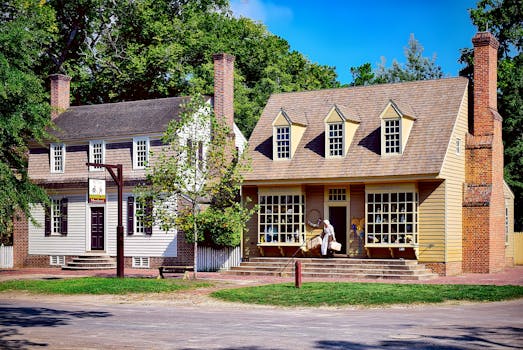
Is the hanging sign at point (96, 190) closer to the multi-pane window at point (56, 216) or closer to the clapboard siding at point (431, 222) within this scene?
the multi-pane window at point (56, 216)

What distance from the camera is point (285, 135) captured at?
37094mm

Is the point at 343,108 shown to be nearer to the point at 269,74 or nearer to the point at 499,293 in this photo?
the point at 499,293

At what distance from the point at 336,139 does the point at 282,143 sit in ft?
8.55

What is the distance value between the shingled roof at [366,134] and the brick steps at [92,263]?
340 inches

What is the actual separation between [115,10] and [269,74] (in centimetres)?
1236

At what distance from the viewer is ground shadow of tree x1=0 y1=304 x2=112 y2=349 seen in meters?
15.4

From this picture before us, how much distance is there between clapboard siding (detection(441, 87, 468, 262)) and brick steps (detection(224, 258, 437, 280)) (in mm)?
1862

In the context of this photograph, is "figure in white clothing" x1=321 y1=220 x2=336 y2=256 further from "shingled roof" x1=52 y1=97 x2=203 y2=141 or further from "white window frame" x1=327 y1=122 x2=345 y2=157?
"shingled roof" x1=52 y1=97 x2=203 y2=141

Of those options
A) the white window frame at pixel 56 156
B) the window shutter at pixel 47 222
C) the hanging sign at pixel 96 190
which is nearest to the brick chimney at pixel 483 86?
the hanging sign at pixel 96 190

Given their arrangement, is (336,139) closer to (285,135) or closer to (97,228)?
(285,135)

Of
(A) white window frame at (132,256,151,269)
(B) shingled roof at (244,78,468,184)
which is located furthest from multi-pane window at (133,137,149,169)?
(B) shingled roof at (244,78,468,184)

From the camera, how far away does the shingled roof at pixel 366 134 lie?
3359cm

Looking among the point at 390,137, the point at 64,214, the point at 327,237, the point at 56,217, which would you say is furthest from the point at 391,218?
the point at 56,217

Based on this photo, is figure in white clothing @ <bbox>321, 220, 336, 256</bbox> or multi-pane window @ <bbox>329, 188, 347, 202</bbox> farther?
multi-pane window @ <bbox>329, 188, 347, 202</bbox>
